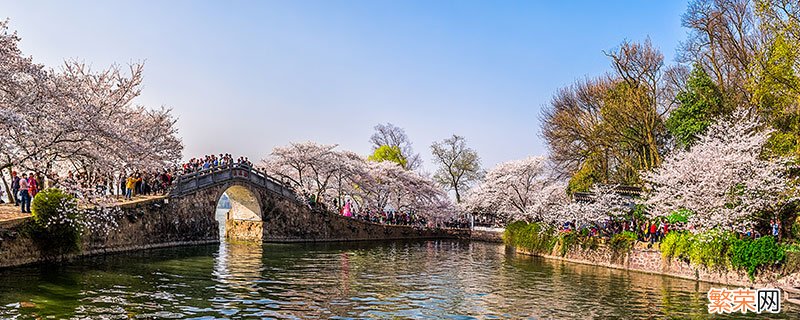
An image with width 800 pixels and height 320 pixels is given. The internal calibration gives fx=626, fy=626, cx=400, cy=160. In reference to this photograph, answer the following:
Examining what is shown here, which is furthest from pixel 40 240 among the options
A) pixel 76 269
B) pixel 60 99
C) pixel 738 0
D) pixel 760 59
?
pixel 738 0

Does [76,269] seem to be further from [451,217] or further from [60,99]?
[451,217]

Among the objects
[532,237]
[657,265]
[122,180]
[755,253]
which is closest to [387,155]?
[532,237]

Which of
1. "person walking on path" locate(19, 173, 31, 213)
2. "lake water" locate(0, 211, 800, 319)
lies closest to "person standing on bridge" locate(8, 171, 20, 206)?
"person walking on path" locate(19, 173, 31, 213)

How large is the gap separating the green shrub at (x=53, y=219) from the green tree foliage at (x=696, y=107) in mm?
34815

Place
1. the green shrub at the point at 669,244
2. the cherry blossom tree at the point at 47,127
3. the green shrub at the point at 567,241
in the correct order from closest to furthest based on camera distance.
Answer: the cherry blossom tree at the point at 47,127 → the green shrub at the point at 669,244 → the green shrub at the point at 567,241

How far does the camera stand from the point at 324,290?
69.5 feet

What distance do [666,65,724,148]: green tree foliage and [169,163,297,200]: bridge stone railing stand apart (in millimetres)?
27959

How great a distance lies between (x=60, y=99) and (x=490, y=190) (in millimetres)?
41534

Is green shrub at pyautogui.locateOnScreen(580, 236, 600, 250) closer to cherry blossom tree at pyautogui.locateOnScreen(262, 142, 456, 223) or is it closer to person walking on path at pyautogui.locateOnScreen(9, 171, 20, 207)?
cherry blossom tree at pyautogui.locateOnScreen(262, 142, 456, 223)

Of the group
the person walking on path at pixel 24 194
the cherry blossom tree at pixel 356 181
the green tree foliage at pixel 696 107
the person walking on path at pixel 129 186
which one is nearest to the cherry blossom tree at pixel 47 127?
the person walking on path at pixel 24 194

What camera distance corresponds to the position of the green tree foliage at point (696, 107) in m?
39.5

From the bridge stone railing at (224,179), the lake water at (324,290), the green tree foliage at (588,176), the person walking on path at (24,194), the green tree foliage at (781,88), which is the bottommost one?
the lake water at (324,290)

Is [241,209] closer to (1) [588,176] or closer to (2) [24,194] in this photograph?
(2) [24,194]

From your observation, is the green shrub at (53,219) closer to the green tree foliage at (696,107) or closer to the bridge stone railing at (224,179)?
the bridge stone railing at (224,179)
